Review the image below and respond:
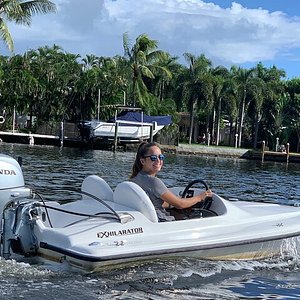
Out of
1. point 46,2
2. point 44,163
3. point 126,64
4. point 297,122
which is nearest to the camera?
point 44,163

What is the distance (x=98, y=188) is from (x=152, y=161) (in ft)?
2.93

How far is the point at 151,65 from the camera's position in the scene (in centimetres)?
5675

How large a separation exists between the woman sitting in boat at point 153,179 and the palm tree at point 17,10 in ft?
89.4

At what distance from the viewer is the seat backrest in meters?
8.31

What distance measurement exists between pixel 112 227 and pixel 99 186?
1.19 meters

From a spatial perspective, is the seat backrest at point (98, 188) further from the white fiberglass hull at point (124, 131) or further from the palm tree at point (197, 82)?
the palm tree at point (197, 82)

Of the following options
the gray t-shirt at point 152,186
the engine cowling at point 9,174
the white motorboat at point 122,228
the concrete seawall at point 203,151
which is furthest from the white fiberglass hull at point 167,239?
the concrete seawall at point 203,151

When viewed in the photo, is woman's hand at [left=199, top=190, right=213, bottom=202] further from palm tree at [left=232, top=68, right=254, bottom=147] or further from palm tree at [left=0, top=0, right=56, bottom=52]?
palm tree at [left=232, top=68, right=254, bottom=147]

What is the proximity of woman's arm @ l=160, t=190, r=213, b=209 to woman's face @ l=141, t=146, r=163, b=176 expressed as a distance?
13.7 inches

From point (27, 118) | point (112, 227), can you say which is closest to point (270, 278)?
point (112, 227)

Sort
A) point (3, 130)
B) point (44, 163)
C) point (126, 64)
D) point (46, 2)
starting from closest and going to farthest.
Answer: point (44, 163), point (46, 2), point (3, 130), point (126, 64)

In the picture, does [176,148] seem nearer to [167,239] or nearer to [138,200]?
[138,200]

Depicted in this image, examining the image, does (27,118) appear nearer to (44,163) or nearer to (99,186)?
(44,163)

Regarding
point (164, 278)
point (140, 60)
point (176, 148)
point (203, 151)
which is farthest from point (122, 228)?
point (140, 60)
